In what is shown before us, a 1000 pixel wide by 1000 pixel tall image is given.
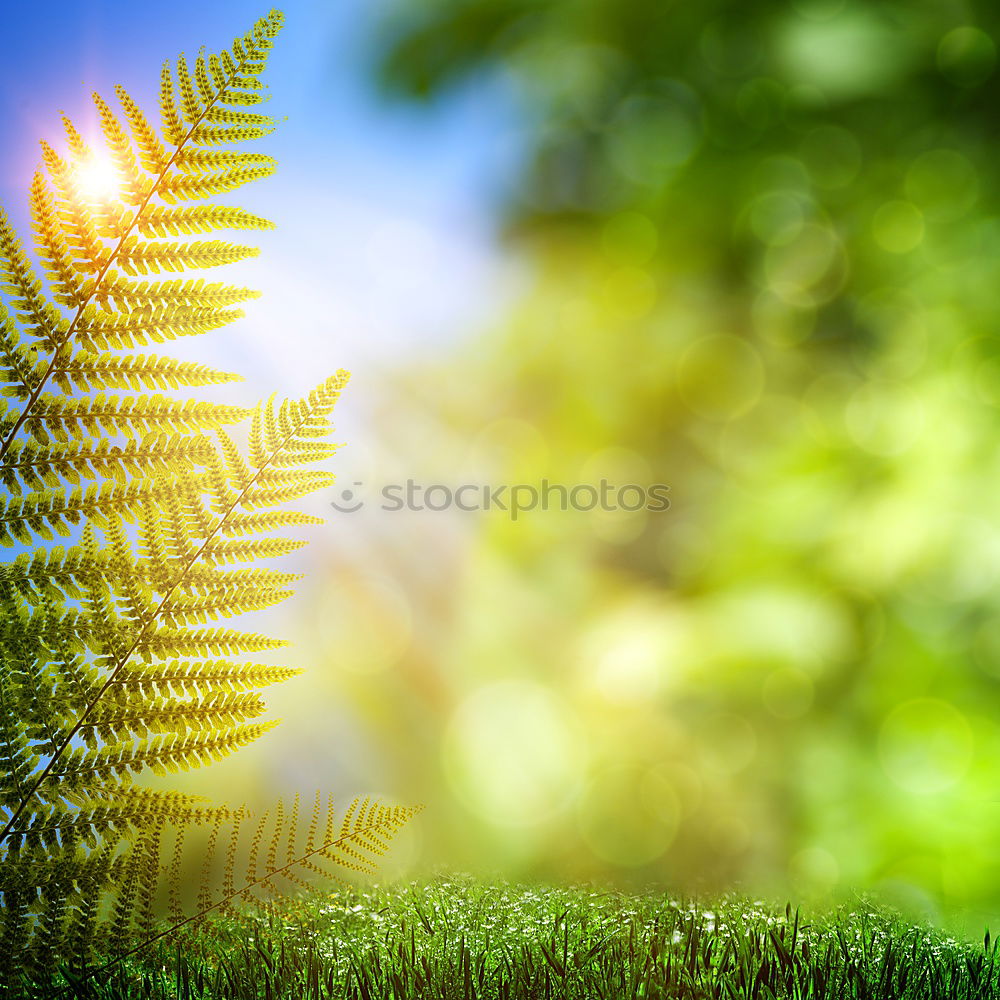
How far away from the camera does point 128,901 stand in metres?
0.80

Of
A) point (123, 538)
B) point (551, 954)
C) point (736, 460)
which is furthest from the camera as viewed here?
point (736, 460)

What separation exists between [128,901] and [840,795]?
129 cm

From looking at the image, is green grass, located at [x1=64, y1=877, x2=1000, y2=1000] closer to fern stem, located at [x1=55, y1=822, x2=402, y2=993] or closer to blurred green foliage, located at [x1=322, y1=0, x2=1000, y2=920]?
fern stem, located at [x1=55, y1=822, x2=402, y2=993]

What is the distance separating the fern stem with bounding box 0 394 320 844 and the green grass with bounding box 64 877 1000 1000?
0.29m

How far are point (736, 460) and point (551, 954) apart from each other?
126cm

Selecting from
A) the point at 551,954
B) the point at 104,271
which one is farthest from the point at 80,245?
the point at 551,954

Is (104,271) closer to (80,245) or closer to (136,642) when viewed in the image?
(80,245)

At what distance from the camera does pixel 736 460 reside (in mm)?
1978

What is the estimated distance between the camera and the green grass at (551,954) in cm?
100

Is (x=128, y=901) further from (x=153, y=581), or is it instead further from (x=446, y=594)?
(x=446, y=594)

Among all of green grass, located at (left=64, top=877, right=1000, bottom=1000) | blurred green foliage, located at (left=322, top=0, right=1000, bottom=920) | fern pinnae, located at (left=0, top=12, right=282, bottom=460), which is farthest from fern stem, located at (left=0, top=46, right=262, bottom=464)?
blurred green foliage, located at (left=322, top=0, right=1000, bottom=920)

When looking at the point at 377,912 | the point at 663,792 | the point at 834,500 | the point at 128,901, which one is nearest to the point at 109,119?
the point at 128,901

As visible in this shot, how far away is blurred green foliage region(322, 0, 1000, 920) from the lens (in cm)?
145

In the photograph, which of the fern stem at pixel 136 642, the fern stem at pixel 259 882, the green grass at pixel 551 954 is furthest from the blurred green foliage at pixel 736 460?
the fern stem at pixel 136 642
